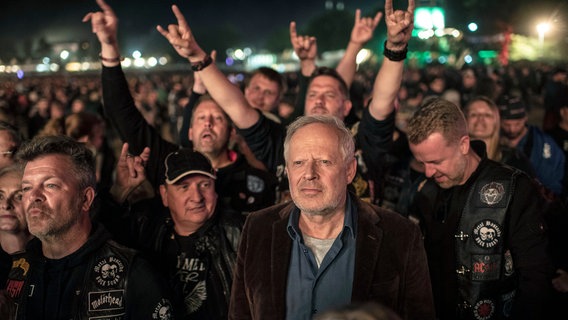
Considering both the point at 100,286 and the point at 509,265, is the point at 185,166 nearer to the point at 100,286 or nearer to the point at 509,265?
the point at 100,286

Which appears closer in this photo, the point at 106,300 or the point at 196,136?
the point at 106,300

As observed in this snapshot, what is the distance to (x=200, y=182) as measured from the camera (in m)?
3.68

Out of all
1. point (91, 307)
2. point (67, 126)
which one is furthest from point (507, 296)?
point (67, 126)

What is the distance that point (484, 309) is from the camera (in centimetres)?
331

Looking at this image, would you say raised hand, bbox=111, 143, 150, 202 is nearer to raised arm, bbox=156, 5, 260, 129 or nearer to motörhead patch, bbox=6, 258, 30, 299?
raised arm, bbox=156, 5, 260, 129

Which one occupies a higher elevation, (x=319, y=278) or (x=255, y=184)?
(x=255, y=184)

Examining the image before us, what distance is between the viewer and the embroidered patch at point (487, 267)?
3.29 meters

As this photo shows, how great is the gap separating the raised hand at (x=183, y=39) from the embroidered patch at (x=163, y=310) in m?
1.86

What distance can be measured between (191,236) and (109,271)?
2.27 feet

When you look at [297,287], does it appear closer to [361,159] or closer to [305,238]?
[305,238]

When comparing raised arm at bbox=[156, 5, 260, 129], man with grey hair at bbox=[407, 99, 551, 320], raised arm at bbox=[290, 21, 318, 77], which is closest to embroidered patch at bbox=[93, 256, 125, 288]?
raised arm at bbox=[156, 5, 260, 129]

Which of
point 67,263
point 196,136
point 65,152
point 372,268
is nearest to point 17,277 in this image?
point 67,263

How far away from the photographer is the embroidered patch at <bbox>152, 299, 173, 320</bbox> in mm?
2932

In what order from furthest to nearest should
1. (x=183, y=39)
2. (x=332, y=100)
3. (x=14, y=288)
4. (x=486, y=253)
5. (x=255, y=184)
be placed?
(x=255, y=184), (x=332, y=100), (x=183, y=39), (x=486, y=253), (x=14, y=288)
